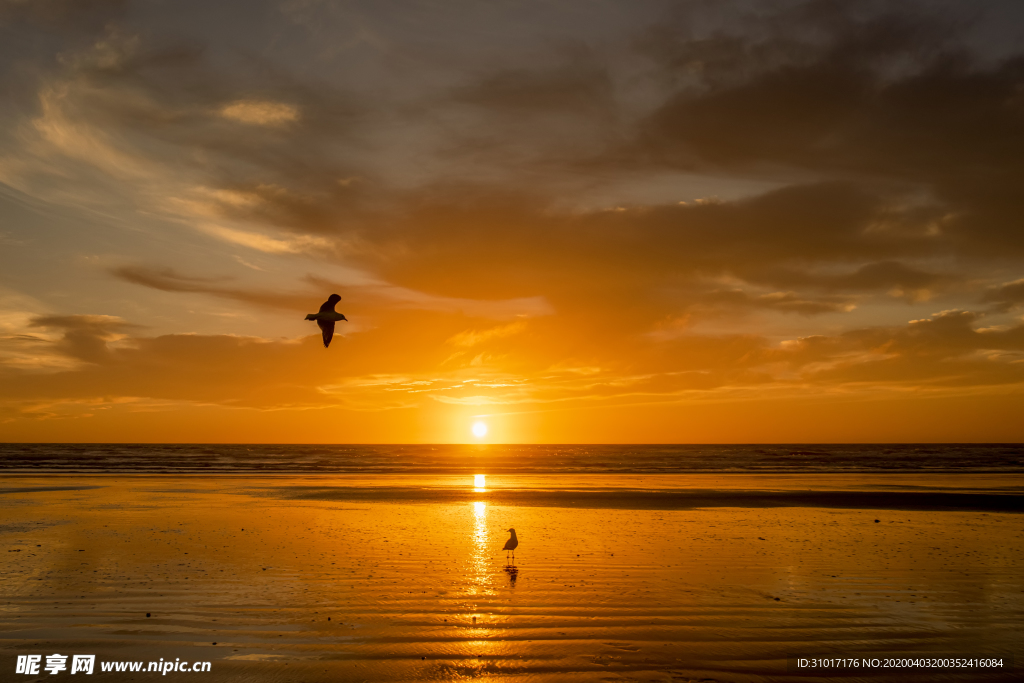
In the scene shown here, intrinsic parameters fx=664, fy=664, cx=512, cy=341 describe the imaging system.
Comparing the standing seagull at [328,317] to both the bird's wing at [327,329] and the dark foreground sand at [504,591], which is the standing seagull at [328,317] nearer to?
the bird's wing at [327,329]

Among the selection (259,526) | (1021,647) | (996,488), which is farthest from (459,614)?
(996,488)

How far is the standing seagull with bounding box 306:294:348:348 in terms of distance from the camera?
14.1 meters

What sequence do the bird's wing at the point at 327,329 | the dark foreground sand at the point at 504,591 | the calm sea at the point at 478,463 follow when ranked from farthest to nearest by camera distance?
the calm sea at the point at 478,463 → the bird's wing at the point at 327,329 → the dark foreground sand at the point at 504,591

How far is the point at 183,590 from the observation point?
1372 centimetres

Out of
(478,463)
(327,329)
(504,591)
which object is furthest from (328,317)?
(478,463)

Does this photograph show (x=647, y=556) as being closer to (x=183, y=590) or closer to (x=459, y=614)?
(x=459, y=614)

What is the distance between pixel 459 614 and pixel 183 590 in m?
6.05

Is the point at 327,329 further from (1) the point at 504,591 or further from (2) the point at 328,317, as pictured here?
(1) the point at 504,591

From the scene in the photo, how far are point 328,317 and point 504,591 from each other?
683 cm

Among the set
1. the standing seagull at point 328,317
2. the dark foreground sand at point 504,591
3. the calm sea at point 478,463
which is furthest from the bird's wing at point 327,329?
the calm sea at point 478,463

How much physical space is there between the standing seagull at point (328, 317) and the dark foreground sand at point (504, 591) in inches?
212

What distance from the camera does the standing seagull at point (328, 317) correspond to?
1415 cm

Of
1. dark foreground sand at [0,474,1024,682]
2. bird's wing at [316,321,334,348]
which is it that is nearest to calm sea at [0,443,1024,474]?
dark foreground sand at [0,474,1024,682]

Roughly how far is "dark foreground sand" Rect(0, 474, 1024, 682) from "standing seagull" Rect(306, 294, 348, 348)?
17.6 ft
